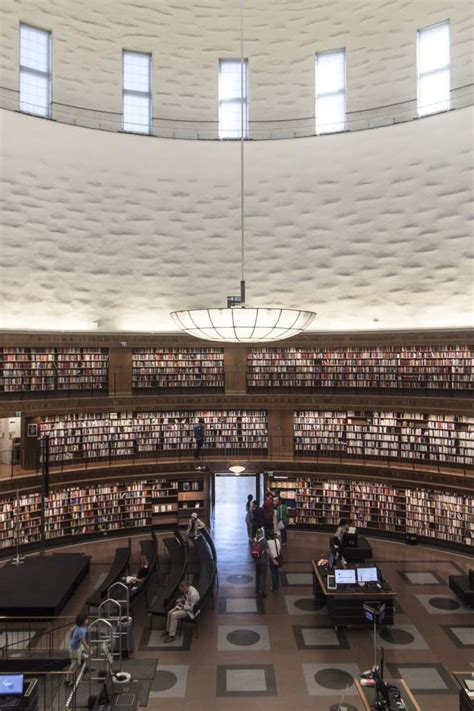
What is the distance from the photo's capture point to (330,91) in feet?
44.8

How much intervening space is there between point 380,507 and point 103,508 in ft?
19.5

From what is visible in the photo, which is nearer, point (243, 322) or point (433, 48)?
point (243, 322)

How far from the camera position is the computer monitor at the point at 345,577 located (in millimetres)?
7906

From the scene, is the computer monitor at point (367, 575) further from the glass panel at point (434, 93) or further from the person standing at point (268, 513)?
the glass panel at point (434, 93)

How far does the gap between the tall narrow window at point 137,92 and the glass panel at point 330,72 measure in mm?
4084

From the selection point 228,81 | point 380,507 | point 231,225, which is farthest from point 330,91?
point 380,507

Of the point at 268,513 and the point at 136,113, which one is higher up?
the point at 136,113

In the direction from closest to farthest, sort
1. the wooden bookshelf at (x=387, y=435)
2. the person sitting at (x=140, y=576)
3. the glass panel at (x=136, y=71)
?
1. the person sitting at (x=140, y=576)
2. the wooden bookshelf at (x=387, y=435)
3. the glass panel at (x=136, y=71)

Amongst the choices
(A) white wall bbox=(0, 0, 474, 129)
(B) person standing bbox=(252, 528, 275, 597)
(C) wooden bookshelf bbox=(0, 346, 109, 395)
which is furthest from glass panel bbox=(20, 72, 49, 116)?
(B) person standing bbox=(252, 528, 275, 597)

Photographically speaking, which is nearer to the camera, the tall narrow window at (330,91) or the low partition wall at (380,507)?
the low partition wall at (380,507)

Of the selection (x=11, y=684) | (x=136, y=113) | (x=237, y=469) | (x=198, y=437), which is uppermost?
(x=136, y=113)

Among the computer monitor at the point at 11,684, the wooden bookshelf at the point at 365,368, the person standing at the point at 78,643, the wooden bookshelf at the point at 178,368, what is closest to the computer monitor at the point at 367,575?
the person standing at the point at 78,643

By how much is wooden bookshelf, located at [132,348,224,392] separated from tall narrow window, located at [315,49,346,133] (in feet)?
19.6

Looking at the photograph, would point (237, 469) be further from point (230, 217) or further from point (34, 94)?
point (34, 94)
